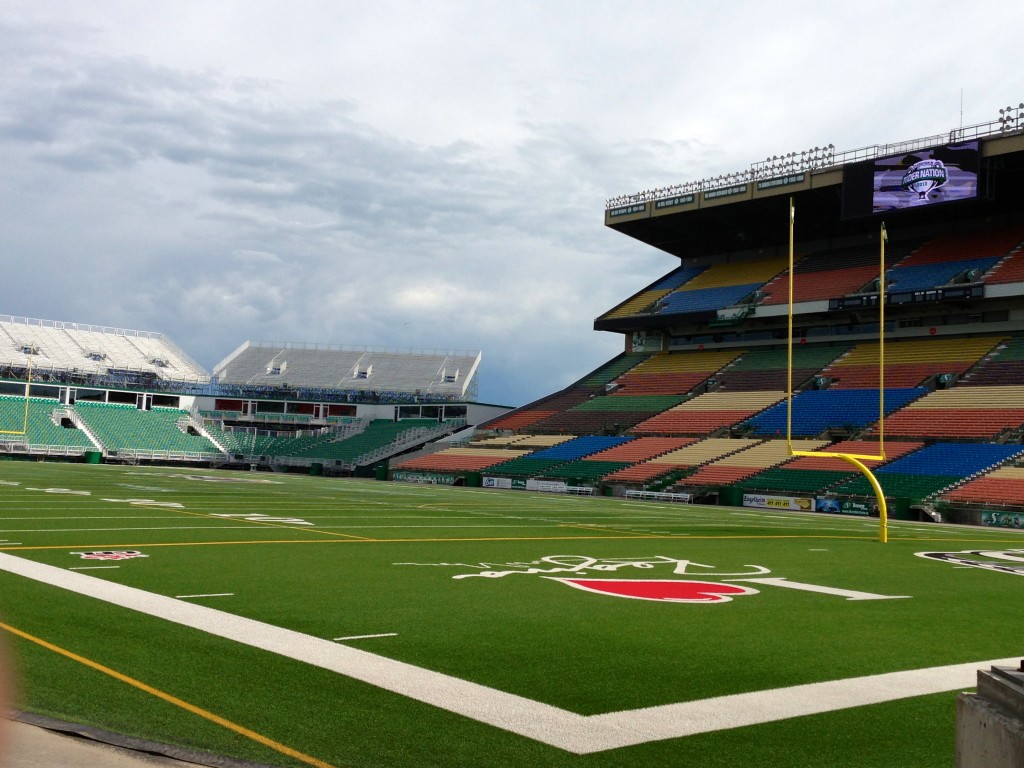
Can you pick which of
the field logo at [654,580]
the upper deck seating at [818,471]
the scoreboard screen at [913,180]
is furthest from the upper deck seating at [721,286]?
the field logo at [654,580]

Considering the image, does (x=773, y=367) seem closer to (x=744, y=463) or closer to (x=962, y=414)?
(x=744, y=463)

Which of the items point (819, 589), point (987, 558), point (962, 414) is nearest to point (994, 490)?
point (962, 414)

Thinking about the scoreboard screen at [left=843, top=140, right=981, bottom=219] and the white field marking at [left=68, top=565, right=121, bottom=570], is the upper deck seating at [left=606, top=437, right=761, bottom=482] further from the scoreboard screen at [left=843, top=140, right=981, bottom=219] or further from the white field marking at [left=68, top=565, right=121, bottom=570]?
the white field marking at [left=68, top=565, right=121, bottom=570]

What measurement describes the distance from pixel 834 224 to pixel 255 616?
5276 centimetres

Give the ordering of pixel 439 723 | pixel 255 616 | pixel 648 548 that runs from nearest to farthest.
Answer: pixel 439 723
pixel 255 616
pixel 648 548

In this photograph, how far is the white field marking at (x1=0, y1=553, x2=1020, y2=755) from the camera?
5.30 meters

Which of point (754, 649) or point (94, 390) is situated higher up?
point (94, 390)

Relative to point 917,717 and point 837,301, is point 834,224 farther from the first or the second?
point 917,717

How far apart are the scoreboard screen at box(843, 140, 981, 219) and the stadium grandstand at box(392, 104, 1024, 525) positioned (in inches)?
2.8

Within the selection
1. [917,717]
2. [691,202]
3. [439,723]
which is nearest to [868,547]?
[917,717]

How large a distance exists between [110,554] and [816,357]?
4558cm

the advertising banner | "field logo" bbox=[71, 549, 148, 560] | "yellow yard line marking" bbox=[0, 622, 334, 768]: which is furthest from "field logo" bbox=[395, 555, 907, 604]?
the advertising banner

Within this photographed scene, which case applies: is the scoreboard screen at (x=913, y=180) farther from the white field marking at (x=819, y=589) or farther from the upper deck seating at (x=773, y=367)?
the white field marking at (x=819, y=589)

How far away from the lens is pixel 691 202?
55344mm
